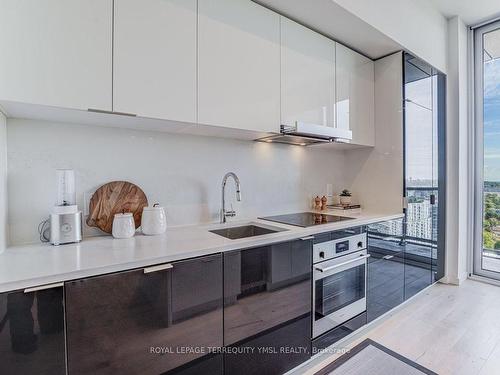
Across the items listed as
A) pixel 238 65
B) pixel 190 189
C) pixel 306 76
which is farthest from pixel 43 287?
pixel 306 76

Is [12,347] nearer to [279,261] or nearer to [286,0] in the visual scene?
[279,261]

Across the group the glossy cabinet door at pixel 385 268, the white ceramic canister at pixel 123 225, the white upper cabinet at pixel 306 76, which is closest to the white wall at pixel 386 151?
the glossy cabinet door at pixel 385 268

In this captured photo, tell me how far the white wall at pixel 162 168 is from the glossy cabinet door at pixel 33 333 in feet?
2.02

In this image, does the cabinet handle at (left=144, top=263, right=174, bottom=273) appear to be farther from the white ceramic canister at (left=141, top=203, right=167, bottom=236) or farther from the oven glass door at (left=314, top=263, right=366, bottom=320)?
the oven glass door at (left=314, top=263, right=366, bottom=320)

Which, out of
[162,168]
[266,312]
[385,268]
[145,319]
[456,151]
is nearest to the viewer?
[145,319]

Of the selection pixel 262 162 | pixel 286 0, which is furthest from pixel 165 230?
pixel 286 0

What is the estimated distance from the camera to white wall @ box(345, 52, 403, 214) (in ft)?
8.04

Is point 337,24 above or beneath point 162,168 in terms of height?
above

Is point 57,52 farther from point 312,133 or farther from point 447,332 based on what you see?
point 447,332

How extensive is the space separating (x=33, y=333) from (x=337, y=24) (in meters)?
2.50

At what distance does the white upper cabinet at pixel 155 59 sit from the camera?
1245mm

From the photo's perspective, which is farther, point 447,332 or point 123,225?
point 447,332

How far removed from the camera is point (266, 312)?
1433 mm

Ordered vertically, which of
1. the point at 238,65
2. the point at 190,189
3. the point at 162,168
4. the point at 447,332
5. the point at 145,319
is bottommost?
the point at 447,332
